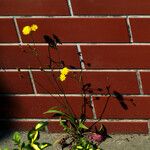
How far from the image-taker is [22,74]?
7.11 ft

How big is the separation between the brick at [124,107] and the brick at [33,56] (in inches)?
9.5

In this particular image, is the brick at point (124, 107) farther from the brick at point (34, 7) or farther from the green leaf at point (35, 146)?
the brick at point (34, 7)

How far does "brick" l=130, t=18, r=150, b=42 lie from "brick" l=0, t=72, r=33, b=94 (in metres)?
0.55

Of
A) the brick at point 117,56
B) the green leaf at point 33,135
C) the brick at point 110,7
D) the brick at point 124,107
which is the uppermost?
the brick at point 110,7

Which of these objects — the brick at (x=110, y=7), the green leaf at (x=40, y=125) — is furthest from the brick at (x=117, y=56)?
the green leaf at (x=40, y=125)

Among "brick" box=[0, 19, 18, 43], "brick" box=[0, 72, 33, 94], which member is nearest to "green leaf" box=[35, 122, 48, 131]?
"brick" box=[0, 72, 33, 94]

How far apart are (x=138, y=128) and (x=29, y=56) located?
0.64 m

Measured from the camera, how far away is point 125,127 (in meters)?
2.26

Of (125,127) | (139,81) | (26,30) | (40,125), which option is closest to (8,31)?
(26,30)

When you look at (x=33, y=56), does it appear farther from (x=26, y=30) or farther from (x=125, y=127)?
(x=125, y=127)

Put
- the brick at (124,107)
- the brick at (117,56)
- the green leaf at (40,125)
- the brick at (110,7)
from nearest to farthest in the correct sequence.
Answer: the brick at (110,7), the brick at (117,56), the brick at (124,107), the green leaf at (40,125)

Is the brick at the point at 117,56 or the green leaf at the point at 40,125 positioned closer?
the brick at the point at 117,56

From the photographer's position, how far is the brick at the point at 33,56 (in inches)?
80.8

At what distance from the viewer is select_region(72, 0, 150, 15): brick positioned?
6.12 ft
